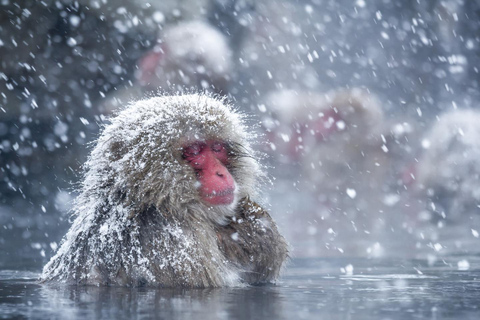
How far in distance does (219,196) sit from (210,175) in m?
0.10

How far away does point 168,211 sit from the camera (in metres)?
3.24

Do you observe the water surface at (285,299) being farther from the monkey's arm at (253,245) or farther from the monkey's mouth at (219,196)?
the monkey's mouth at (219,196)

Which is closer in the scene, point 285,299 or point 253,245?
point 285,299

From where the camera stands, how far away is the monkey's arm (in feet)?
11.2

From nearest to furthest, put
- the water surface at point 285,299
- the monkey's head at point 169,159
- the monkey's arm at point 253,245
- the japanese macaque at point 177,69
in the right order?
the water surface at point 285,299, the monkey's head at point 169,159, the monkey's arm at point 253,245, the japanese macaque at point 177,69

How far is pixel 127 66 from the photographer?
27.8ft

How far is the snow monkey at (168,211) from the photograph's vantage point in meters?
3.15

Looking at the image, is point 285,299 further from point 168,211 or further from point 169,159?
Answer: point 169,159

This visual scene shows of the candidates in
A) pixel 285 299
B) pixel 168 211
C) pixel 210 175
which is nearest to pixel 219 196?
pixel 210 175

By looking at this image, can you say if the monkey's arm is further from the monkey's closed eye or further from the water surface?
the monkey's closed eye

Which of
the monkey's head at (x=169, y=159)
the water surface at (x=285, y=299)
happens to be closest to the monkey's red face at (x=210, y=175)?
the monkey's head at (x=169, y=159)

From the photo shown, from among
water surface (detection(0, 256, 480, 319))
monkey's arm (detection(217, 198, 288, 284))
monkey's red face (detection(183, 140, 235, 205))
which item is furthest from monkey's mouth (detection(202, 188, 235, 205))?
water surface (detection(0, 256, 480, 319))

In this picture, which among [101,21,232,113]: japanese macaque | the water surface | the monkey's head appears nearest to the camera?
the water surface

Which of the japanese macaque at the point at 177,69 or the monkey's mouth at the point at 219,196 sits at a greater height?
the japanese macaque at the point at 177,69
